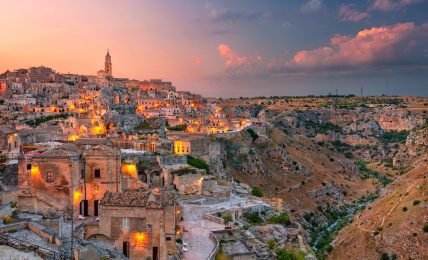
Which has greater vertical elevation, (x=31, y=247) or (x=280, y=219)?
(x=31, y=247)

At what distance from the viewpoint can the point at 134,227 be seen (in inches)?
1047

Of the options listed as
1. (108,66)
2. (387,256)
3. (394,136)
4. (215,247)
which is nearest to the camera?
(215,247)

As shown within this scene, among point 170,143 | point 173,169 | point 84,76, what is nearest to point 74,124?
point 170,143

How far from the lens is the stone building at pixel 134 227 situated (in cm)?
2622

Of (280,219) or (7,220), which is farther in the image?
(280,219)

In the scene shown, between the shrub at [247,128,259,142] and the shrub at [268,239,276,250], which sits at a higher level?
the shrub at [247,128,259,142]

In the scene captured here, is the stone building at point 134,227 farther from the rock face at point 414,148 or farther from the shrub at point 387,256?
the rock face at point 414,148

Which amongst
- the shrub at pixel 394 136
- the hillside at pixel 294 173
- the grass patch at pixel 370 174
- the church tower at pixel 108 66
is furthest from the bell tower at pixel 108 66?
the shrub at pixel 394 136

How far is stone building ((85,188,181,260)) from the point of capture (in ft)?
86.0

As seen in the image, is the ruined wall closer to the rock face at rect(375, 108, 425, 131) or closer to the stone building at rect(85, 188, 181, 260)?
the stone building at rect(85, 188, 181, 260)

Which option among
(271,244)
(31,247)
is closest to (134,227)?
(31,247)

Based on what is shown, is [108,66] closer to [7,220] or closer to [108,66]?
[108,66]

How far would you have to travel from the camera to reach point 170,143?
5569cm

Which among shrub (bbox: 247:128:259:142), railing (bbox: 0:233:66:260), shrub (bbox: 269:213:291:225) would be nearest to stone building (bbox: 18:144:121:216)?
railing (bbox: 0:233:66:260)
